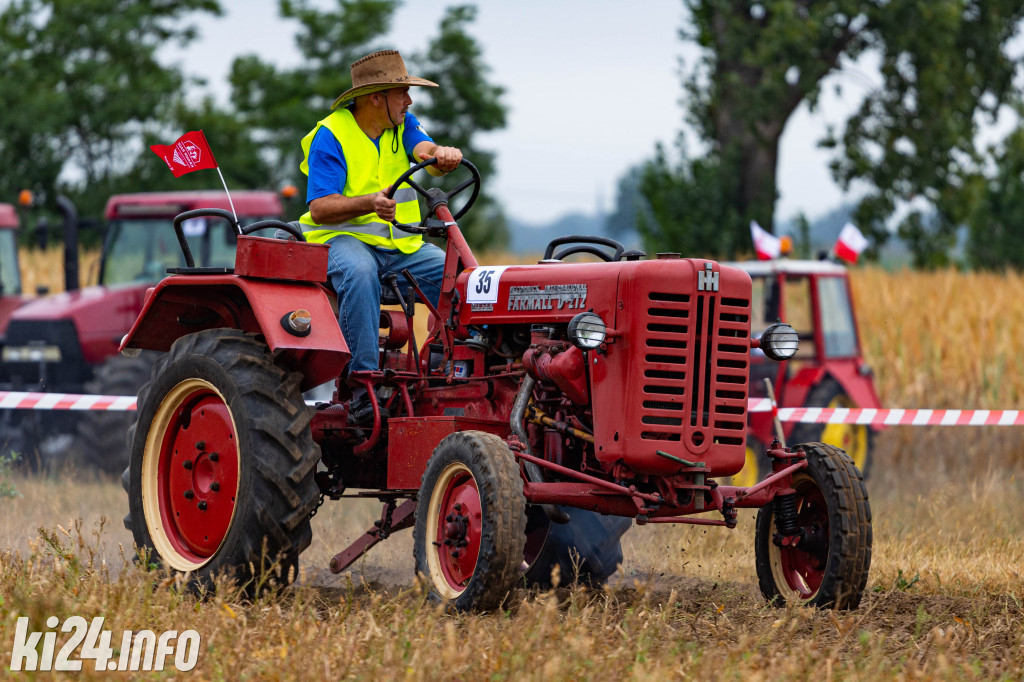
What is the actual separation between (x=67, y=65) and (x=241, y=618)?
1330 inches

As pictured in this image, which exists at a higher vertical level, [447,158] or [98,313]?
[447,158]

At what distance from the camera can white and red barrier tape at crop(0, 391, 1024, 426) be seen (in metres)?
8.73

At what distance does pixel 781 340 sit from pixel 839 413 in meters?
4.07

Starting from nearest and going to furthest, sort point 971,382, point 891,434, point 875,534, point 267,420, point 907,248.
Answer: point 267,420 < point 875,534 < point 891,434 < point 971,382 < point 907,248

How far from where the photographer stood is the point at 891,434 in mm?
12547

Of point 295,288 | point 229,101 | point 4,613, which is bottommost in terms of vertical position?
point 4,613

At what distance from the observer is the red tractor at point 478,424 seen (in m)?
5.01

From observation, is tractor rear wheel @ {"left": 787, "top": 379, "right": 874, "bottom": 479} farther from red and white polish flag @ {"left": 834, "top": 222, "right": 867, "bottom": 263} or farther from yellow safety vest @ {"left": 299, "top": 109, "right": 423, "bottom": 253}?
yellow safety vest @ {"left": 299, "top": 109, "right": 423, "bottom": 253}

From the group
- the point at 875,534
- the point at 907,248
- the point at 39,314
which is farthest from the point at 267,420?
the point at 907,248

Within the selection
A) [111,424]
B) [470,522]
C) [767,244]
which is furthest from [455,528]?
[767,244]

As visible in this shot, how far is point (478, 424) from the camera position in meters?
5.60

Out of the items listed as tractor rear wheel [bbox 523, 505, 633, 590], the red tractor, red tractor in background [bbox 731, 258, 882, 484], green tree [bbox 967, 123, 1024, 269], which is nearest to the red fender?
the red tractor

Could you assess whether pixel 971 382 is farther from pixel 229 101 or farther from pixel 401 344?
pixel 229 101

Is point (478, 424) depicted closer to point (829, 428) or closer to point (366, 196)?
point (366, 196)
